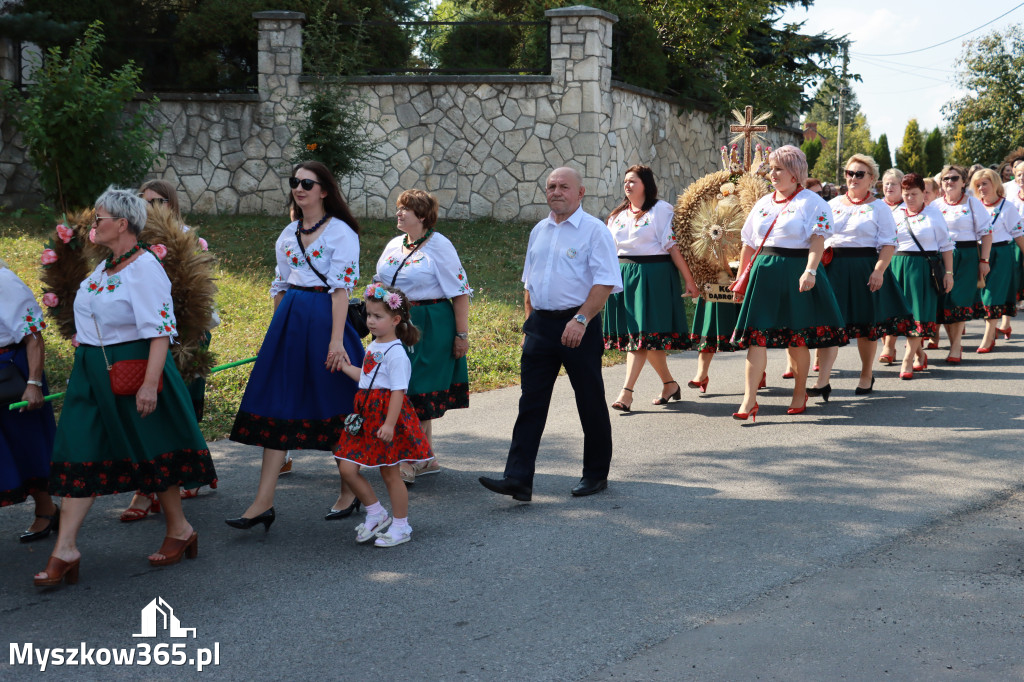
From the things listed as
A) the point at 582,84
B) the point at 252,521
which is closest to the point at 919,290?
the point at 252,521

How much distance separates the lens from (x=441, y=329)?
21.2 feet

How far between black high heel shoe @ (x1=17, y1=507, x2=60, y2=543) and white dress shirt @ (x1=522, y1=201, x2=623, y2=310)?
2.90m

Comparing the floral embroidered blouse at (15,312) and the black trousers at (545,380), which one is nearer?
the floral embroidered blouse at (15,312)

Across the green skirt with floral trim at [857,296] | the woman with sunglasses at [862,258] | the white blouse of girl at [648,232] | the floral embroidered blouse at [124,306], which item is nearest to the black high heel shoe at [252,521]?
the floral embroidered blouse at [124,306]

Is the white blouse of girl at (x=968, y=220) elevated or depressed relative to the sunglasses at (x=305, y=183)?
elevated

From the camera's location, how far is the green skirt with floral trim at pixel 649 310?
27.8 feet

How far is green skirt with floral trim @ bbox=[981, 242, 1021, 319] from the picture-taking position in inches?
441

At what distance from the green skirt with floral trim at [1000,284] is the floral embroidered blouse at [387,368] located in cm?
813

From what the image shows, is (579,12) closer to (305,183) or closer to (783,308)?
(783,308)

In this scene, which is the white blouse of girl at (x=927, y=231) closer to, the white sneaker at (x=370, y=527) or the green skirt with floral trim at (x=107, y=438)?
the white sneaker at (x=370, y=527)

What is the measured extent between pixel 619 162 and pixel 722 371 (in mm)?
9184

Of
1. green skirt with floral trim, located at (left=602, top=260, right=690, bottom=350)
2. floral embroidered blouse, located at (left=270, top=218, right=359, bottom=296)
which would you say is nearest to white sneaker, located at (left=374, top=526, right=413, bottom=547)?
floral embroidered blouse, located at (left=270, top=218, right=359, bottom=296)

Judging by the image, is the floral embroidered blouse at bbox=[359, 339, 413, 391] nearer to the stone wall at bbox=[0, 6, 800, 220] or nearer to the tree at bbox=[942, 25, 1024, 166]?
the stone wall at bbox=[0, 6, 800, 220]

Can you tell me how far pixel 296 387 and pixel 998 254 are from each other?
881cm
